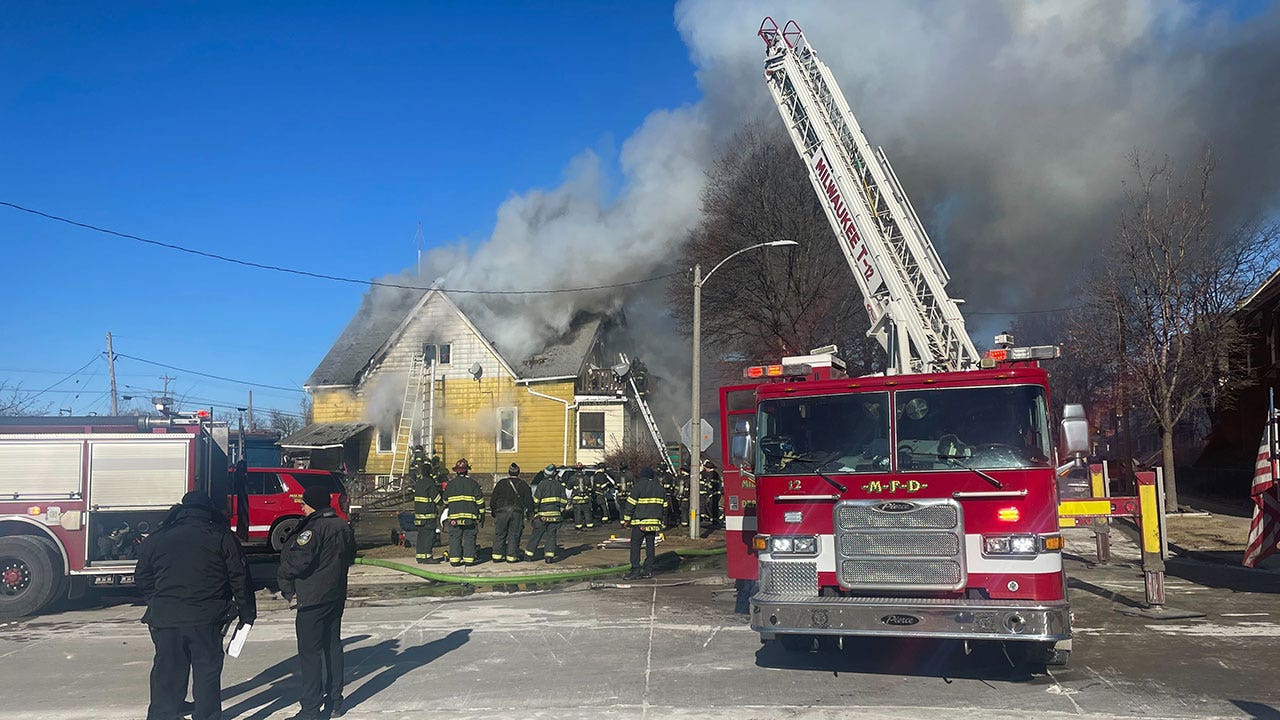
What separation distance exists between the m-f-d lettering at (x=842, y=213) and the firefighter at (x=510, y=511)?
621 centimetres

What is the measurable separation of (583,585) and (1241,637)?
23.7 feet

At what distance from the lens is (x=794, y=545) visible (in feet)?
23.1

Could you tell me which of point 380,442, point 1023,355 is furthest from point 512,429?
point 1023,355

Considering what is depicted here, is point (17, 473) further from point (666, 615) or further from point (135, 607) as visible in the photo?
point (666, 615)

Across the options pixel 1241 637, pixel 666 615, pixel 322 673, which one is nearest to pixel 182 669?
pixel 322 673

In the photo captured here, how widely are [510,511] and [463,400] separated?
18.1 metres

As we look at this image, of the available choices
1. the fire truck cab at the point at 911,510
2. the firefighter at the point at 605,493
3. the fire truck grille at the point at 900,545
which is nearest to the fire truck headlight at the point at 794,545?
the fire truck cab at the point at 911,510

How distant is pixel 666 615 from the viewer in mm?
9938

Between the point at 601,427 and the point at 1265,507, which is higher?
the point at 601,427

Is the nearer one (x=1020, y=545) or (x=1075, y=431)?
(x=1020, y=545)

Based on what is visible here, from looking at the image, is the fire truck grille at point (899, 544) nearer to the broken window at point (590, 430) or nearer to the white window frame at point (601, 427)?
the white window frame at point (601, 427)

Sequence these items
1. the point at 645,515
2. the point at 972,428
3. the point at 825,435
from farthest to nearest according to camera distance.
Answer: the point at 645,515, the point at 825,435, the point at 972,428

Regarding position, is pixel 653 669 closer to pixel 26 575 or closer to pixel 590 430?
pixel 26 575

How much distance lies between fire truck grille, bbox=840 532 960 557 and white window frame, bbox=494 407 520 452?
974 inches
